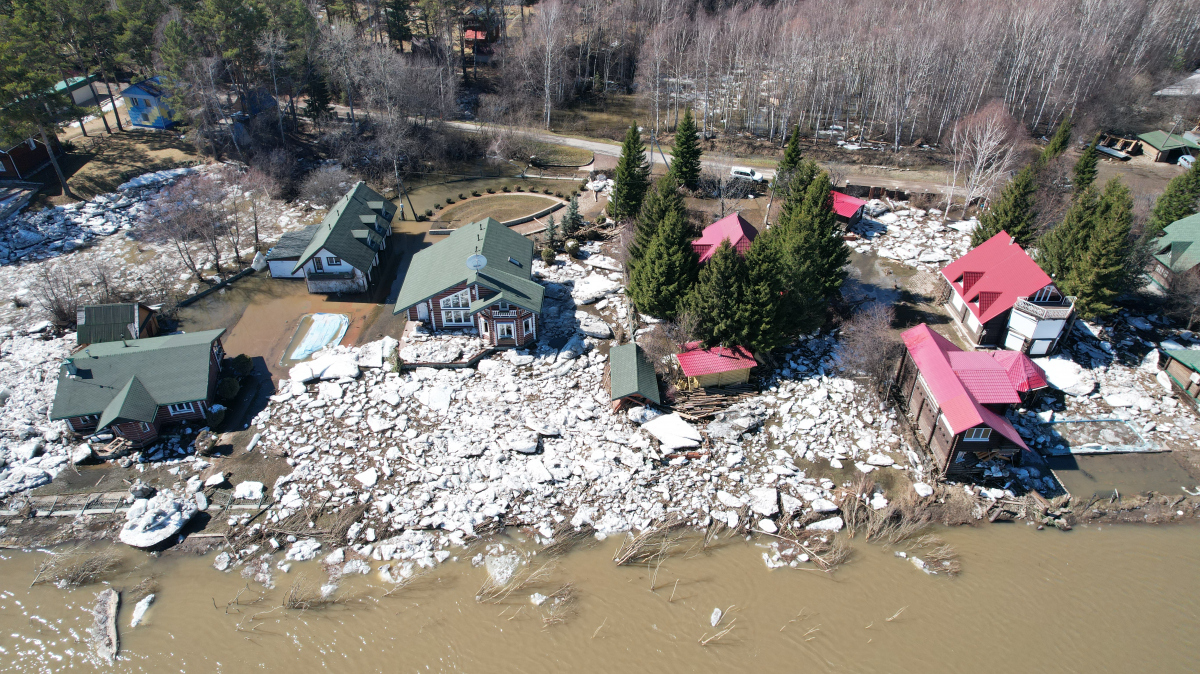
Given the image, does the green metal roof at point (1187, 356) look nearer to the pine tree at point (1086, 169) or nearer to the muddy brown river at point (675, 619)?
the muddy brown river at point (675, 619)

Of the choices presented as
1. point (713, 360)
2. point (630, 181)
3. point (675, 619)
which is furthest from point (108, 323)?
point (630, 181)

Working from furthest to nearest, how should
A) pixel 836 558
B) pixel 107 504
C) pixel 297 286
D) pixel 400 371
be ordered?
pixel 297 286 → pixel 400 371 → pixel 107 504 → pixel 836 558

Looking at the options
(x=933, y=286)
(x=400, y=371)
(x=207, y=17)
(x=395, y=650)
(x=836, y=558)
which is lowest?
(x=395, y=650)

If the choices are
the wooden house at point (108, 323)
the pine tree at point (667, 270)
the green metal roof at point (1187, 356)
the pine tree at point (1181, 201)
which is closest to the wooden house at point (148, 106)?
the wooden house at point (108, 323)

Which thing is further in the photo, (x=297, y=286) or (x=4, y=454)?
(x=297, y=286)

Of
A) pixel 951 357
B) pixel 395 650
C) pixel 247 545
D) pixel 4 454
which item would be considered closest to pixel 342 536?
pixel 247 545

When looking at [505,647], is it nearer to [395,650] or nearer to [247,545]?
[395,650]

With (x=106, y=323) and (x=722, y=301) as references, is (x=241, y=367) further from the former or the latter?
(x=722, y=301)
